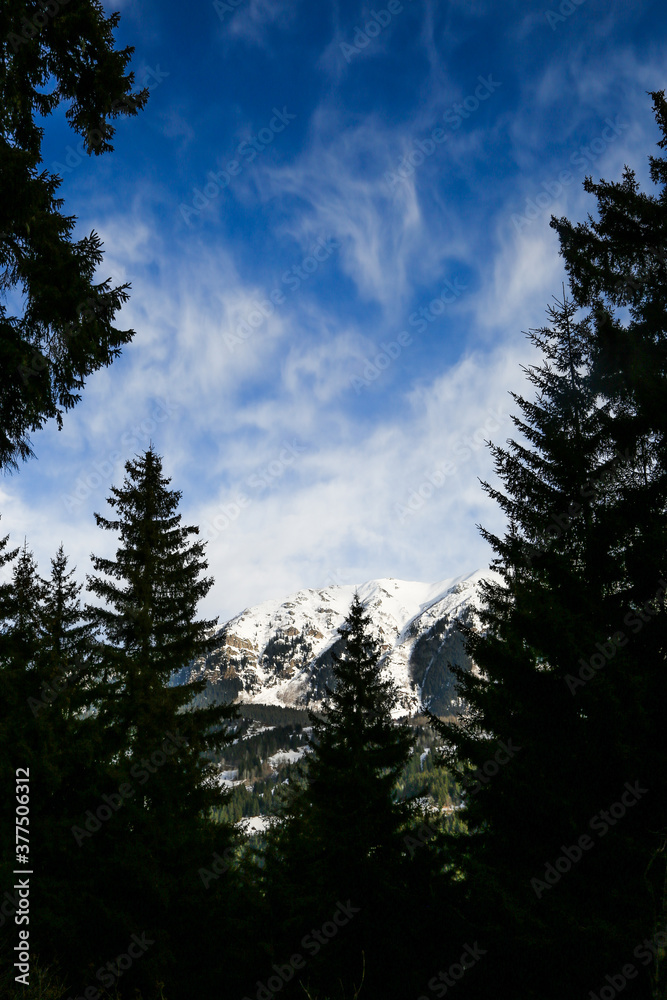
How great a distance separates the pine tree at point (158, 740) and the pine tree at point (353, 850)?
2.15 m

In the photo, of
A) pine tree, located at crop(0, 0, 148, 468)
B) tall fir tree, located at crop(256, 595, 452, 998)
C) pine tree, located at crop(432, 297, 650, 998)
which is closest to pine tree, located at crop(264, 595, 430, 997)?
tall fir tree, located at crop(256, 595, 452, 998)

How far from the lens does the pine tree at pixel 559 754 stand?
594 centimetres

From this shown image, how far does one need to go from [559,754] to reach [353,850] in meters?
7.86

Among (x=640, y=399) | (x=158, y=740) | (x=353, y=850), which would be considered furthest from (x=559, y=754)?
(x=158, y=740)

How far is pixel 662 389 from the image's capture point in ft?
23.4

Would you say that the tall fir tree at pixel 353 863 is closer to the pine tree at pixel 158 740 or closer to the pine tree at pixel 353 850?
the pine tree at pixel 353 850

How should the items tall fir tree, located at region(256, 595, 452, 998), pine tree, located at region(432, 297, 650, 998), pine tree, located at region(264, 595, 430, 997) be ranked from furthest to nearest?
1. pine tree, located at region(264, 595, 430, 997)
2. tall fir tree, located at region(256, 595, 452, 998)
3. pine tree, located at region(432, 297, 650, 998)

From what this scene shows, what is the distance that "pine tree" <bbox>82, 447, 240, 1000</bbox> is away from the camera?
11.5 meters

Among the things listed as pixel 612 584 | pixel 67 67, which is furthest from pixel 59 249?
pixel 612 584

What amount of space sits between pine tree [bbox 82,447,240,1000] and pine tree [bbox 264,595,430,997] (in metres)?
2.15

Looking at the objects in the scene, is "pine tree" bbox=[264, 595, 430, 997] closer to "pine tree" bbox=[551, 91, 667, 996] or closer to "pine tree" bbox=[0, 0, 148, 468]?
"pine tree" bbox=[551, 91, 667, 996]

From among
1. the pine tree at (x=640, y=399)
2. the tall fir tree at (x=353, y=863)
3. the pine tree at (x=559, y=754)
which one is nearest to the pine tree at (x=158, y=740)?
the tall fir tree at (x=353, y=863)

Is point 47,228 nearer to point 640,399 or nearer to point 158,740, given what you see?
point 640,399

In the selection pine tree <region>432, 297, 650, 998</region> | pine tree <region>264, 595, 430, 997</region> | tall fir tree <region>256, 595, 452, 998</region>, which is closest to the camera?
pine tree <region>432, 297, 650, 998</region>
